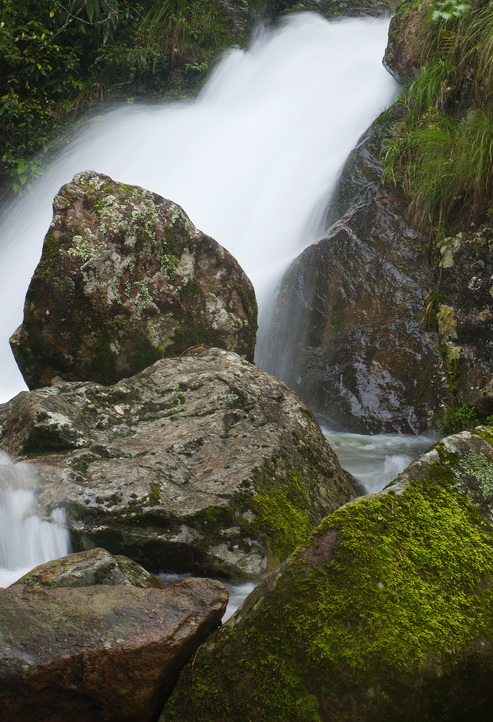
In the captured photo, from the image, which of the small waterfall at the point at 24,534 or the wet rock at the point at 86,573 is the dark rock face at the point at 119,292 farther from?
the wet rock at the point at 86,573

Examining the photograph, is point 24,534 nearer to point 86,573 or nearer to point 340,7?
point 86,573

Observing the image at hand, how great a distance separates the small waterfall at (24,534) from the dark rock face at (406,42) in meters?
6.15

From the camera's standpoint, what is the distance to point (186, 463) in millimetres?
3512

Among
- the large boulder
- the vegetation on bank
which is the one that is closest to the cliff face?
the large boulder

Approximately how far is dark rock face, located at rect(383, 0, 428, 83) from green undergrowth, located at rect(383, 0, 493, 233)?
0.27 m

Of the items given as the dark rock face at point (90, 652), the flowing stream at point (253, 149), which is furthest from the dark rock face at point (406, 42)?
the dark rock face at point (90, 652)

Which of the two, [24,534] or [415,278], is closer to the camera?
[24,534]

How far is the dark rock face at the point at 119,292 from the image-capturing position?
15.2ft

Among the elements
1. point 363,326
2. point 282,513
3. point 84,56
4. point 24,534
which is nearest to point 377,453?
point 363,326

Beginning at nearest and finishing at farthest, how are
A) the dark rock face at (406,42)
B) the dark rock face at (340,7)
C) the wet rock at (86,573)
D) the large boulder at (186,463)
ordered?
the wet rock at (86,573) < the large boulder at (186,463) < the dark rock face at (406,42) < the dark rock face at (340,7)

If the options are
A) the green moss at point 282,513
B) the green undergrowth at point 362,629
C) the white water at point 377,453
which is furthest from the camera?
the white water at point 377,453

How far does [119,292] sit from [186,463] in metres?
1.65

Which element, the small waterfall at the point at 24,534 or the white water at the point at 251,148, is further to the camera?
the white water at the point at 251,148

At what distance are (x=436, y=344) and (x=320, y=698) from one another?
4.02 m
